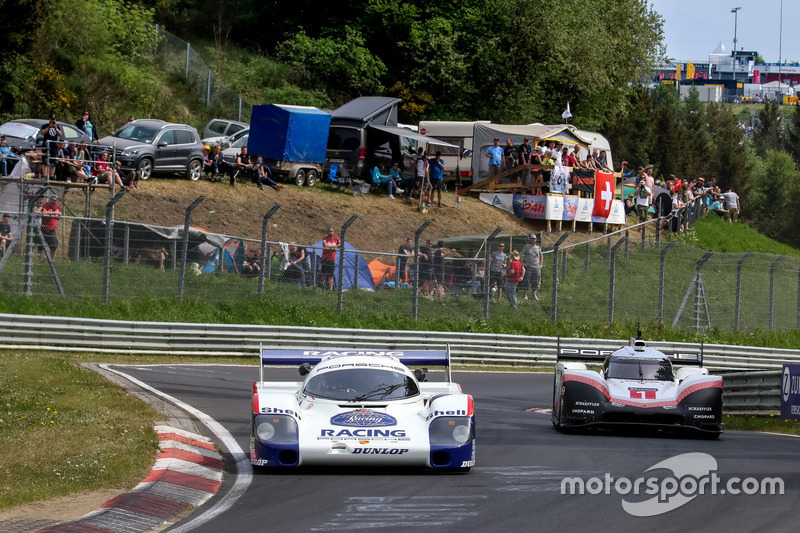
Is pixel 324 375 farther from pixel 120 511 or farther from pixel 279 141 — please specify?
pixel 279 141

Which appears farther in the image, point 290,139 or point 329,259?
point 290,139

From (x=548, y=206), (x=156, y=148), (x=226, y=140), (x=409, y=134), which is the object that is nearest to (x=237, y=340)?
(x=156, y=148)

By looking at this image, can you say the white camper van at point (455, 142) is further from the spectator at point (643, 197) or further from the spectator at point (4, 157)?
the spectator at point (4, 157)

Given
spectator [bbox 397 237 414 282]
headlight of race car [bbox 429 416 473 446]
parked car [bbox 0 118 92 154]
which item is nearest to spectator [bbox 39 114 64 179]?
parked car [bbox 0 118 92 154]

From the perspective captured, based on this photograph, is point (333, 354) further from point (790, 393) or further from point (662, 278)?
point (662, 278)

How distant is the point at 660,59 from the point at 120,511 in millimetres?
57179

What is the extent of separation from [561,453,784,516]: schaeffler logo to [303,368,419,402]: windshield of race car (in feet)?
6.69

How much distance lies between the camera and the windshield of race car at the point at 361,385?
34.8 feet

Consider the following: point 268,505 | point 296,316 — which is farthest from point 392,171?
point 268,505

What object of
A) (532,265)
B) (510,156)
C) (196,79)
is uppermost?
(196,79)

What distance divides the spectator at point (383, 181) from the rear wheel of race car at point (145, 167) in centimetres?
830

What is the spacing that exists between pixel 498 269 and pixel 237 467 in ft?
48.7

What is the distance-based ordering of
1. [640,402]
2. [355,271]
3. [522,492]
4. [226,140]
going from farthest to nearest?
[226,140] → [355,271] → [640,402] → [522,492]

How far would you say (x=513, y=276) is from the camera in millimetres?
24344
